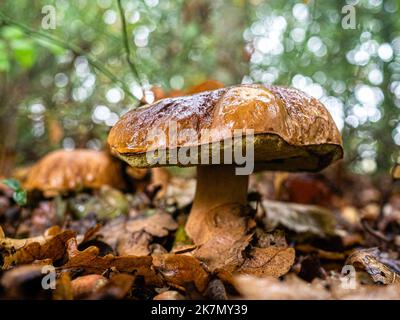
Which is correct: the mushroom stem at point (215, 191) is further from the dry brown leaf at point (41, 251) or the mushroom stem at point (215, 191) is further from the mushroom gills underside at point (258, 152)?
the dry brown leaf at point (41, 251)

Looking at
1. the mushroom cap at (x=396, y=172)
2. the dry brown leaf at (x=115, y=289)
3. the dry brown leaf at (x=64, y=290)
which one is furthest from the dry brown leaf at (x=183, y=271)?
the mushroom cap at (x=396, y=172)

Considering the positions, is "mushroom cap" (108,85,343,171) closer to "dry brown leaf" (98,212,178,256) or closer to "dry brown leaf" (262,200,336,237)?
"dry brown leaf" (98,212,178,256)

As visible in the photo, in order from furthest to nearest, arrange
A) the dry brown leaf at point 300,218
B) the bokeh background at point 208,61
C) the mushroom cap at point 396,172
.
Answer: the bokeh background at point 208,61, the dry brown leaf at point 300,218, the mushroom cap at point 396,172

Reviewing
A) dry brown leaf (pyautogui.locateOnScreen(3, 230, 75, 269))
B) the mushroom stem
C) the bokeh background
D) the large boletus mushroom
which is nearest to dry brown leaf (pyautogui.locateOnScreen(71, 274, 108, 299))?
dry brown leaf (pyautogui.locateOnScreen(3, 230, 75, 269))

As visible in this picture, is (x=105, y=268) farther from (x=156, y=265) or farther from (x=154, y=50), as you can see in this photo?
(x=154, y=50)

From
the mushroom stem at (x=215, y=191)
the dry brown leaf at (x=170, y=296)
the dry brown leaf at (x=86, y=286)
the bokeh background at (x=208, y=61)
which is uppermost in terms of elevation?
the bokeh background at (x=208, y=61)

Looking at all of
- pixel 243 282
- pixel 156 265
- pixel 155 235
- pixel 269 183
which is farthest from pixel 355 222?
pixel 243 282
